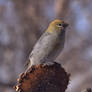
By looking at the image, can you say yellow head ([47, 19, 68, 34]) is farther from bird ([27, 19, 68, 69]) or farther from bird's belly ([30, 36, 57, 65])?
bird's belly ([30, 36, 57, 65])

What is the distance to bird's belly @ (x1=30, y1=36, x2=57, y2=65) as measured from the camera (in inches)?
188

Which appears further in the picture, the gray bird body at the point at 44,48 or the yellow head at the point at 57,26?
the yellow head at the point at 57,26

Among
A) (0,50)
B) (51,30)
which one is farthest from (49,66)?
(0,50)

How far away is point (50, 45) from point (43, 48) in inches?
3.3

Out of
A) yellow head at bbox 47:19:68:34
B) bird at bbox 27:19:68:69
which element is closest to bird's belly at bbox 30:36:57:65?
bird at bbox 27:19:68:69

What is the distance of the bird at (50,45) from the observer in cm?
475

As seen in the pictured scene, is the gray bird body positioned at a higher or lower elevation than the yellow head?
lower

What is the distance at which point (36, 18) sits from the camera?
10445 millimetres

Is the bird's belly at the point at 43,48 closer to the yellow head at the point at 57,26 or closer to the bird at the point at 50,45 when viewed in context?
the bird at the point at 50,45

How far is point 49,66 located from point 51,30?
1603 millimetres

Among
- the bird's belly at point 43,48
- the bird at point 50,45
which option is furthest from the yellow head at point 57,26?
the bird's belly at point 43,48

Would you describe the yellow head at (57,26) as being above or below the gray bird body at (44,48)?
above

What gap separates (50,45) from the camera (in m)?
4.86

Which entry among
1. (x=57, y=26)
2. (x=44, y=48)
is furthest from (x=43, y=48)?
(x=57, y=26)
